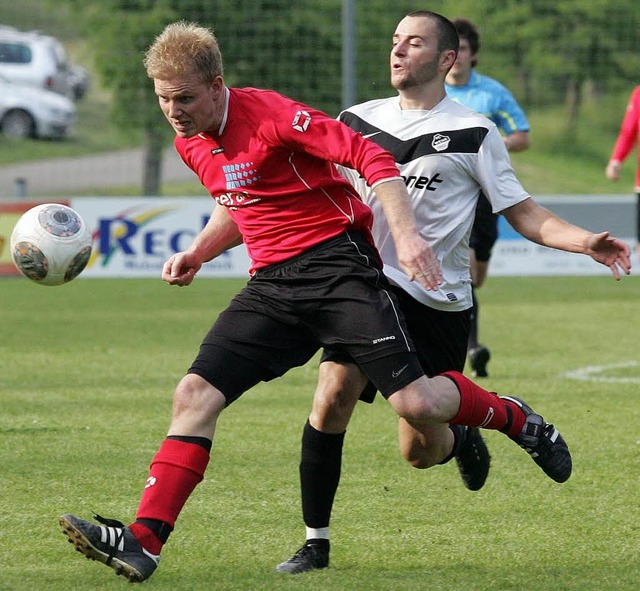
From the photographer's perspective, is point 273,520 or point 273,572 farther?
point 273,520

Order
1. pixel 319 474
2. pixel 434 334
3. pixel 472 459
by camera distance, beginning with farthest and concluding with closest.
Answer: pixel 472 459 → pixel 434 334 → pixel 319 474

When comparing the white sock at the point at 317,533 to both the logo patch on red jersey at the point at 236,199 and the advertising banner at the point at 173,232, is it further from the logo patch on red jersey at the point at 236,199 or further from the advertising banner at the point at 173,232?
the advertising banner at the point at 173,232

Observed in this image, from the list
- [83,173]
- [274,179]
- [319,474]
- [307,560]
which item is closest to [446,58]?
[274,179]

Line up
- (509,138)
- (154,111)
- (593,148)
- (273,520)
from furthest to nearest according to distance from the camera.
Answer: (593,148) → (154,111) → (509,138) → (273,520)

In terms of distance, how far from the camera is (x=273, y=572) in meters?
4.35

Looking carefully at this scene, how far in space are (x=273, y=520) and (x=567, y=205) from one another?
10938mm

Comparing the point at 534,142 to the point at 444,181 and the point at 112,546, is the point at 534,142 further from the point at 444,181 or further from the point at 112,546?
the point at 112,546

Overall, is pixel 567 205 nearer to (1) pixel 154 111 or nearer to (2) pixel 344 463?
(1) pixel 154 111

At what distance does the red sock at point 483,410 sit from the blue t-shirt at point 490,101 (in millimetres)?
4309

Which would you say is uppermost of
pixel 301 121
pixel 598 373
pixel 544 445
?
pixel 301 121

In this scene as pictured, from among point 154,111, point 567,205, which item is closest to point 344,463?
point 567,205

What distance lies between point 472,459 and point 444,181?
3.97 feet

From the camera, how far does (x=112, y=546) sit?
4000 mm

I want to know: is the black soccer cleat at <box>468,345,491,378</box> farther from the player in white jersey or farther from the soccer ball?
the soccer ball
